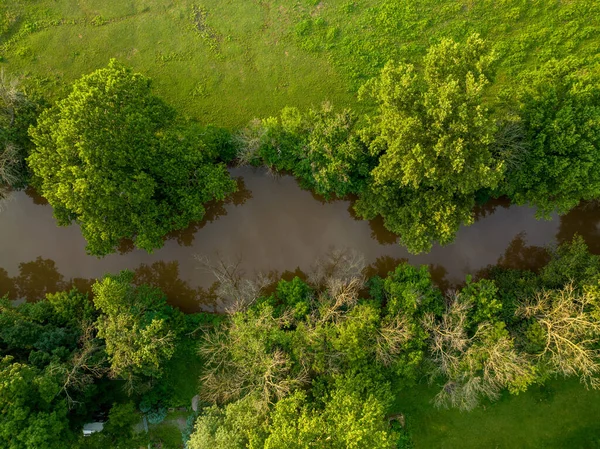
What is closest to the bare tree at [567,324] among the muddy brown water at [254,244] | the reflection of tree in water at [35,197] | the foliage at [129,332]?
the muddy brown water at [254,244]

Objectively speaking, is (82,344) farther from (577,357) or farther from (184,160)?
(577,357)

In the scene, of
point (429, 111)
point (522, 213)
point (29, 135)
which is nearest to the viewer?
point (429, 111)

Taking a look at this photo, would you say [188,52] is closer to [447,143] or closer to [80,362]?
[447,143]

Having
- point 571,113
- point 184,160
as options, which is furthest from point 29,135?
point 571,113

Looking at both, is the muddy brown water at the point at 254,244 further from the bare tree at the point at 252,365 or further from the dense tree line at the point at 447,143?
the bare tree at the point at 252,365

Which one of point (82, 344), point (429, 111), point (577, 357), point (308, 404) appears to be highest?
point (429, 111)

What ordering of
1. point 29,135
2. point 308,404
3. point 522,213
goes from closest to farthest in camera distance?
point 308,404 → point 29,135 → point 522,213

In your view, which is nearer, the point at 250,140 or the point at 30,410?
the point at 30,410

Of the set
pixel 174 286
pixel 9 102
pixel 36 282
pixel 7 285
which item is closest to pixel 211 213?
pixel 174 286
